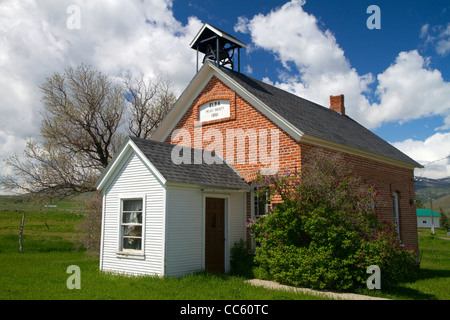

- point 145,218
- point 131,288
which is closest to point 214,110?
point 145,218

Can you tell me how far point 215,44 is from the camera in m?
16.7

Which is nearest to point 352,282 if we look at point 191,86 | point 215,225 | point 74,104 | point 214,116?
point 215,225

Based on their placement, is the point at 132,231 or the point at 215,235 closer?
the point at 132,231

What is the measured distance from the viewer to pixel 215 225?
37.6 ft

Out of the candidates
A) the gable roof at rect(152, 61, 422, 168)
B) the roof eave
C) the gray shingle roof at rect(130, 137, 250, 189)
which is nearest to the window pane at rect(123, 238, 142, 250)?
the gray shingle roof at rect(130, 137, 250, 189)

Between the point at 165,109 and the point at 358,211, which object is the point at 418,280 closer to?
the point at 358,211

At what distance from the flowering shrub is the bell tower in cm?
782

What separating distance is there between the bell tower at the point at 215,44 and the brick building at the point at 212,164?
0.18 ft

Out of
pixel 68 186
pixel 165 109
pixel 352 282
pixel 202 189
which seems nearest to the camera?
pixel 352 282

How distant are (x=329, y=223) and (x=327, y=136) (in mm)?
4318

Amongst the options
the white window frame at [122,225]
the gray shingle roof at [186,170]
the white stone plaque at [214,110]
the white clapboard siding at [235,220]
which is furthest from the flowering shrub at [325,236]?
the white stone plaque at [214,110]

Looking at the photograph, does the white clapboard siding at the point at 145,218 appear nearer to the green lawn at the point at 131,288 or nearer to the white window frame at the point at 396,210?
the green lawn at the point at 131,288

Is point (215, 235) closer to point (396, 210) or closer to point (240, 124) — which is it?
point (240, 124)

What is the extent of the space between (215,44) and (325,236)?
10.8m
